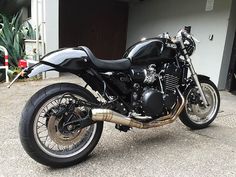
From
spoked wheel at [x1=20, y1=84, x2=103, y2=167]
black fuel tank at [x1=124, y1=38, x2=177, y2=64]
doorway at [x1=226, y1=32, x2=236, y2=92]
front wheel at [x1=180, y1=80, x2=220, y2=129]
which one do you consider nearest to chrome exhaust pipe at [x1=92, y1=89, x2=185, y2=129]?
spoked wheel at [x1=20, y1=84, x2=103, y2=167]

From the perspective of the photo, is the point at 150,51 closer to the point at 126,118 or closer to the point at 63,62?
the point at 126,118

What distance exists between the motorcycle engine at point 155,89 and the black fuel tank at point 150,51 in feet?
0.26

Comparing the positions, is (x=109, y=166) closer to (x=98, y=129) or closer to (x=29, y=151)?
(x=98, y=129)

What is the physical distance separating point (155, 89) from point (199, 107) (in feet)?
2.70

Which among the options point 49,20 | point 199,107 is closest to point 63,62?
point 199,107

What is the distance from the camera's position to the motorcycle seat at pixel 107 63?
91.0 inches

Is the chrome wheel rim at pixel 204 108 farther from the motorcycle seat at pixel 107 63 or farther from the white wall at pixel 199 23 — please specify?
the white wall at pixel 199 23

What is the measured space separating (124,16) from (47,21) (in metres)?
3.59

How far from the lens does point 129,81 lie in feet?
8.44

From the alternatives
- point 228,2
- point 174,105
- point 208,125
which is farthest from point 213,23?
point 174,105

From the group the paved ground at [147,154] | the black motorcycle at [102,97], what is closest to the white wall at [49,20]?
the paved ground at [147,154]

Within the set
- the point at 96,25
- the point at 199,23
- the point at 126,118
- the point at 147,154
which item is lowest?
the point at 147,154

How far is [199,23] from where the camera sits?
5949 millimetres

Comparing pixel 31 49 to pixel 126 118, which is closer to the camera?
pixel 126 118
